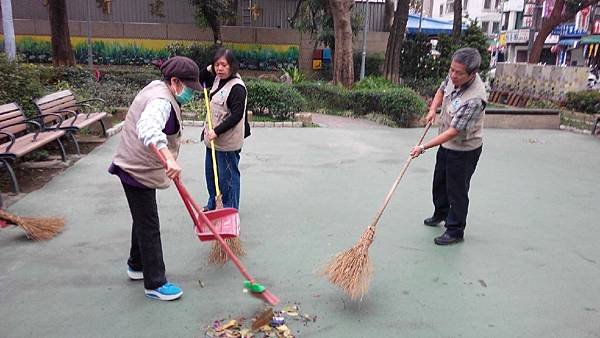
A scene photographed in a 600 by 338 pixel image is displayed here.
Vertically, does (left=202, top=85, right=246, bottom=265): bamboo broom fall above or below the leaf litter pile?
above

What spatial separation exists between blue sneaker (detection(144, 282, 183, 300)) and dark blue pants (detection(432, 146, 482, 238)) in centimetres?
218

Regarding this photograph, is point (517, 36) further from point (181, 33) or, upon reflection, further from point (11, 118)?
point (11, 118)

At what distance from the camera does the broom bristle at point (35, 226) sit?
3.68m

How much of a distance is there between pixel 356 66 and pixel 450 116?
12738mm

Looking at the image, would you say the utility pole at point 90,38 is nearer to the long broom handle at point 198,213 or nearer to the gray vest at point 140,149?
the gray vest at point 140,149

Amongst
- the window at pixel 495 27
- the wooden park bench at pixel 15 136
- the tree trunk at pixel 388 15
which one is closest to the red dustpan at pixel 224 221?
the wooden park bench at pixel 15 136

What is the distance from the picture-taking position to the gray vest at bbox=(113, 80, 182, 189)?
264 centimetres

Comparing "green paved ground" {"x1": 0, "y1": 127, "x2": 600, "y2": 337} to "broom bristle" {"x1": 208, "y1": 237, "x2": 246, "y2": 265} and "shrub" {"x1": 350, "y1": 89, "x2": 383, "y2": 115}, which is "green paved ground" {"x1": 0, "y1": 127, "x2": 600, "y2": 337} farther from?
"shrub" {"x1": 350, "y1": 89, "x2": 383, "y2": 115}

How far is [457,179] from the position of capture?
382 cm

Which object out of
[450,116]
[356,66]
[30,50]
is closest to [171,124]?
[450,116]


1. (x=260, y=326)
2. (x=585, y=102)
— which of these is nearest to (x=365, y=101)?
(x=585, y=102)

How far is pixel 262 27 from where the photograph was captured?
647 inches

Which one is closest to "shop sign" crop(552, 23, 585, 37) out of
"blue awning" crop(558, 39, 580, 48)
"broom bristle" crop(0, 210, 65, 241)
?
"blue awning" crop(558, 39, 580, 48)

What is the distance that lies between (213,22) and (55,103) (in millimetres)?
9310
